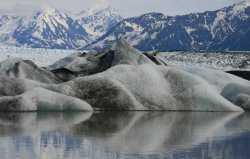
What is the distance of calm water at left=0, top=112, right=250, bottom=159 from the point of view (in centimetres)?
1271

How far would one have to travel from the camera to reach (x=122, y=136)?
15.7 meters

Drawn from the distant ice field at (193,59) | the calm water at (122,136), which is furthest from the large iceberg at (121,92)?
the distant ice field at (193,59)

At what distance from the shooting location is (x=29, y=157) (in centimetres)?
1188

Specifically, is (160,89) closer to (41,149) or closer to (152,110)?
(152,110)

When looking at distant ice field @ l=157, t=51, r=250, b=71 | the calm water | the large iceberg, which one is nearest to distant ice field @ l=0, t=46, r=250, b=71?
distant ice field @ l=157, t=51, r=250, b=71

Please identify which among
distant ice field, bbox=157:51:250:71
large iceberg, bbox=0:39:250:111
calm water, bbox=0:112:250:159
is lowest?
calm water, bbox=0:112:250:159

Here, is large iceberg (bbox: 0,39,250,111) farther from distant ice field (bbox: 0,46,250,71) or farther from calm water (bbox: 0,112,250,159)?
distant ice field (bbox: 0,46,250,71)

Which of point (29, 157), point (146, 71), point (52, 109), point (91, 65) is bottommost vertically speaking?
point (29, 157)

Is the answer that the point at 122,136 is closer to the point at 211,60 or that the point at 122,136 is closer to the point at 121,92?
the point at 121,92

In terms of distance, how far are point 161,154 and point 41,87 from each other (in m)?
13.1

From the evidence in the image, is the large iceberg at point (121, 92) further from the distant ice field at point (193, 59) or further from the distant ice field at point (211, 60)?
the distant ice field at point (211, 60)

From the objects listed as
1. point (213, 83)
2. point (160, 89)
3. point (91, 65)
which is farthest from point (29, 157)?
point (91, 65)

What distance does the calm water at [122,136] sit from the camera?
1271cm

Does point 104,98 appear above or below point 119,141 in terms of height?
above
